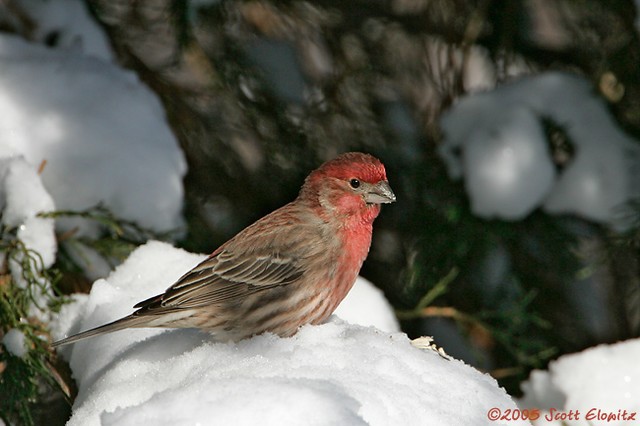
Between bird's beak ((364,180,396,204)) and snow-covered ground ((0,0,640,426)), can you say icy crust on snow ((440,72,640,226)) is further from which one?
bird's beak ((364,180,396,204))

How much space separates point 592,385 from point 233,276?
1443 mm

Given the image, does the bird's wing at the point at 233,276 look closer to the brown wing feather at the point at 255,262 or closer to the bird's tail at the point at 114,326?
the brown wing feather at the point at 255,262

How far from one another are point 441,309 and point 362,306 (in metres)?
Result: 0.95

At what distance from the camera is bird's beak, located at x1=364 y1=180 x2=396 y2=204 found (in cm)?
385

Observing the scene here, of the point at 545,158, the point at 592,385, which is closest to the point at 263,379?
the point at 592,385

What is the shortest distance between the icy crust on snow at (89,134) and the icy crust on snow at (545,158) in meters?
1.54

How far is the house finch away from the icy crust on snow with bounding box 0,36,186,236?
569mm

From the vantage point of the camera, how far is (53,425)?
404 centimetres

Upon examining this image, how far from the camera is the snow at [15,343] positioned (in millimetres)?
3486

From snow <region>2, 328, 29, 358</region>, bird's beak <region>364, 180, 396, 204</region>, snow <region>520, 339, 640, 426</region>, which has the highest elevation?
bird's beak <region>364, 180, 396, 204</region>

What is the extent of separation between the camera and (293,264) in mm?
3834

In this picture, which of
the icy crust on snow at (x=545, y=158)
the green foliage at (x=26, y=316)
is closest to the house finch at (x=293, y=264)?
the green foliage at (x=26, y=316)

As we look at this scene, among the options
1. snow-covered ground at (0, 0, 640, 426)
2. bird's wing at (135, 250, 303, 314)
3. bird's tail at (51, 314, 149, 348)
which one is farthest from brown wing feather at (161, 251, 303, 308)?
bird's tail at (51, 314, 149, 348)

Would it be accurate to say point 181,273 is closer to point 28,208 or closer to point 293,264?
point 293,264
